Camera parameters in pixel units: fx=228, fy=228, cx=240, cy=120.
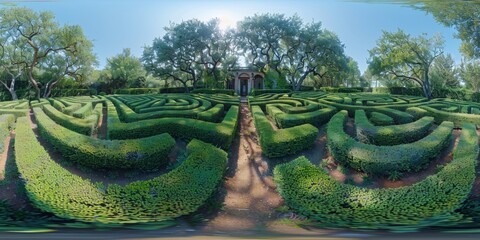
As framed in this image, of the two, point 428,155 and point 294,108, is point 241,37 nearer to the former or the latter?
point 294,108

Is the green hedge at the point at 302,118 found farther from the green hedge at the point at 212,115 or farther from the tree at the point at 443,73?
the tree at the point at 443,73

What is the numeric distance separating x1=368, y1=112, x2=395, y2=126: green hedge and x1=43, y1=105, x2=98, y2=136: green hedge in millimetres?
4061

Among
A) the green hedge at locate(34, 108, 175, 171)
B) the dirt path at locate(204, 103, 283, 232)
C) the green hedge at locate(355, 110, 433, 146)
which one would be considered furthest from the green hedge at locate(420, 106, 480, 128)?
the green hedge at locate(34, 108, 175, 171)

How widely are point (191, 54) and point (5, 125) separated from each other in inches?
106

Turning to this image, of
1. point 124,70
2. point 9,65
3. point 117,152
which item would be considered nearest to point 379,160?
point 117,152

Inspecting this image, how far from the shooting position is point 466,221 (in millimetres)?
1788

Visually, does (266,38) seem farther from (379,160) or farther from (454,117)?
(454,117)

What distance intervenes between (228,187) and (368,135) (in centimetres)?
193

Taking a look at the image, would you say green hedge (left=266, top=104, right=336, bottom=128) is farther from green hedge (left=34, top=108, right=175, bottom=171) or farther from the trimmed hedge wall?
green hedge (left=34, top=108, right=175, bottom=171)

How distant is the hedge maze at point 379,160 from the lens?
5.81 ft

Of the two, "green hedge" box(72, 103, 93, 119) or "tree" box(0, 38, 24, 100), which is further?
"green hedge" box(72, 103, 93, 119)

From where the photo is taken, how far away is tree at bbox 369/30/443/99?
8.76 feet

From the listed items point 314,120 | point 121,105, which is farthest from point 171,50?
point 314,120

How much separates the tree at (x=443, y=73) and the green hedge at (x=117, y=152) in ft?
11.5
